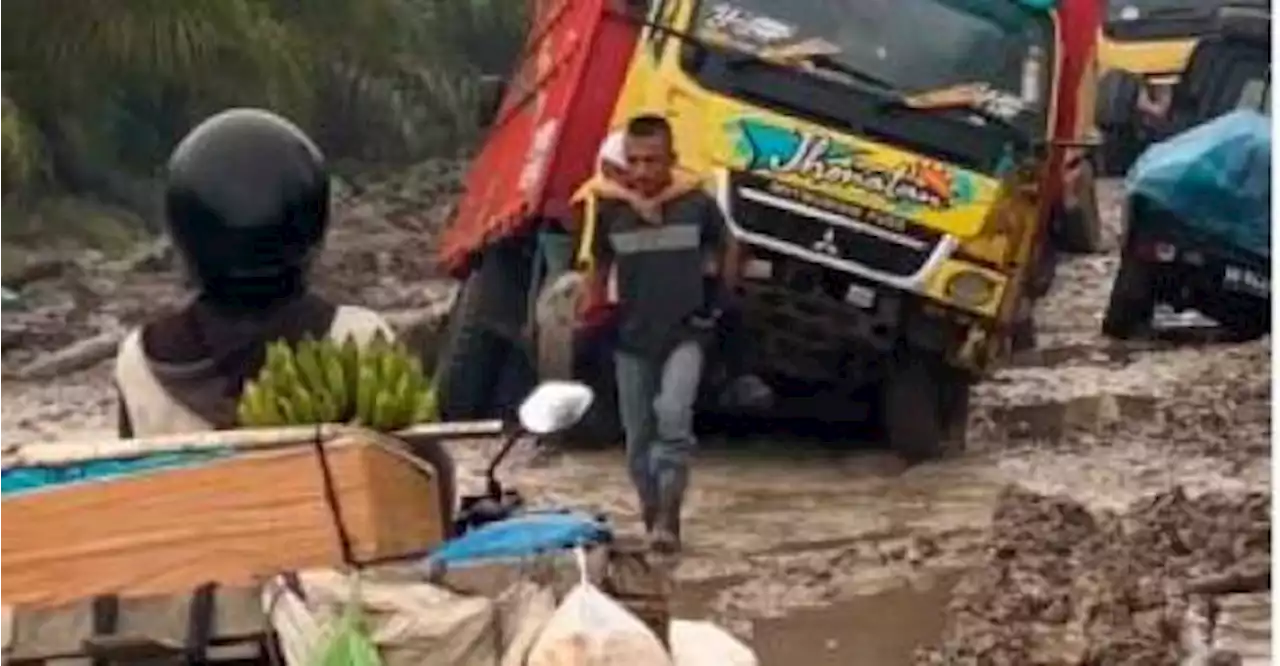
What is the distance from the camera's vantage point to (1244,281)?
17422 millimetres

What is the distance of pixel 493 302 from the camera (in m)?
14.9

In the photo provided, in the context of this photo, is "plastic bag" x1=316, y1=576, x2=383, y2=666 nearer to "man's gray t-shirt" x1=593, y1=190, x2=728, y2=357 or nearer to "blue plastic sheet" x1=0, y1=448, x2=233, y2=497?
"blue plastic sheet" x1=0, y1=448, x2=233, y2=497

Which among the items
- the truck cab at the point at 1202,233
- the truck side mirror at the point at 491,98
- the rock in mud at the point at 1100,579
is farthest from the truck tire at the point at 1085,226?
the rock in mud at the point at 1100,579

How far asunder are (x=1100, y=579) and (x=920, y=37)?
4.28 meters

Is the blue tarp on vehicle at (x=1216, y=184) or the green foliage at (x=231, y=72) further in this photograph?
the green foliage at (x=231, y=72)

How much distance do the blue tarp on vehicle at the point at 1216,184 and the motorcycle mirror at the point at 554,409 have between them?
1221 cm

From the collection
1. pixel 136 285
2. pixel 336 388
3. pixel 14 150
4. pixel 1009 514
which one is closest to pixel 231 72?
pixel 136 285

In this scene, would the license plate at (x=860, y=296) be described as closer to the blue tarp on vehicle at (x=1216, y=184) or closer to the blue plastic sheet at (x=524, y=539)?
the blue tarp on vehicle at (x=1216, y=184)

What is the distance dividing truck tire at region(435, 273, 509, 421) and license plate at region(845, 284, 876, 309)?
1835 mm

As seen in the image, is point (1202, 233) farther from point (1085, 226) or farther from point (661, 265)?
point (661, 265)

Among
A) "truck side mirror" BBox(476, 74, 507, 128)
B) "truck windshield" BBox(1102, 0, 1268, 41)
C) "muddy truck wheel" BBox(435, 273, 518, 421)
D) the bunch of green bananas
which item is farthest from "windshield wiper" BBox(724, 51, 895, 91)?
"truck windshield" BBox(1102, 0, 1268, 41)

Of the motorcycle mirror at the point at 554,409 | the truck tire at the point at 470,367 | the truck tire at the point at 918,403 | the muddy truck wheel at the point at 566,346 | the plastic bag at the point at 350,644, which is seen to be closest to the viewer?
the plastic bag at the point at 350,644

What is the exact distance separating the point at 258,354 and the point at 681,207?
6305 millimetres

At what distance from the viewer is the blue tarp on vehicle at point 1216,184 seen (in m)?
17.2
